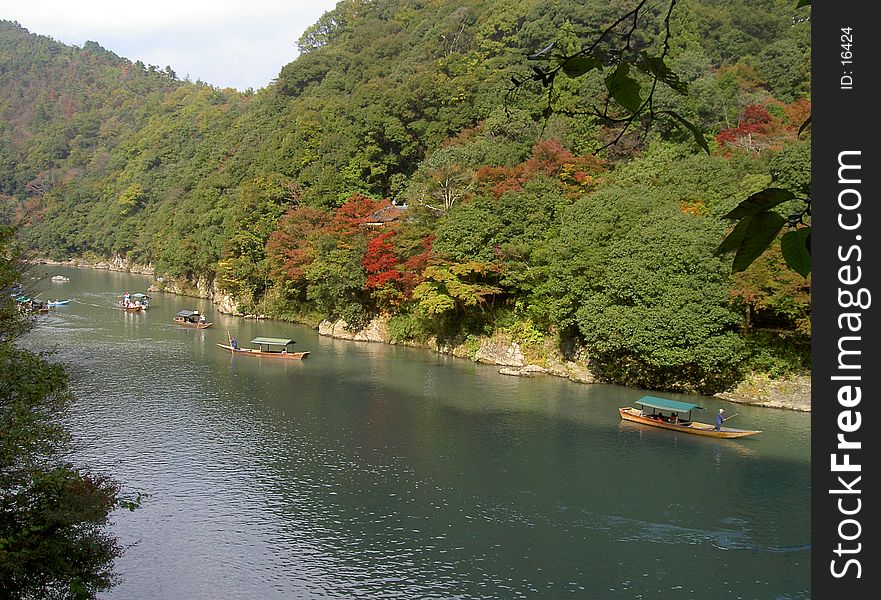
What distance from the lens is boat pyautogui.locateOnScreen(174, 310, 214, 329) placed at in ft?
106

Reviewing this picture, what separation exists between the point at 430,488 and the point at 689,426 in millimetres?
7145

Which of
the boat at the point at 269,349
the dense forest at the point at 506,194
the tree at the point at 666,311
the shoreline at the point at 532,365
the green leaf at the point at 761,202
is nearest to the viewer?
the green leaf at the point at 761,202

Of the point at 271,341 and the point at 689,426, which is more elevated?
the point at 271,341

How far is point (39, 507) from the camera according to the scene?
8.14 meters

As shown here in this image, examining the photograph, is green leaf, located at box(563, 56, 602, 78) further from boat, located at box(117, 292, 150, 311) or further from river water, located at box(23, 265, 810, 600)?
boat, located at box(117, 292, 150, 311)

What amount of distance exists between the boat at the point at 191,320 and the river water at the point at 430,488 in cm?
925

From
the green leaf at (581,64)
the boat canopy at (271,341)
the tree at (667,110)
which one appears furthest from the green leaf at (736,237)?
the boat canopy at (271,341)

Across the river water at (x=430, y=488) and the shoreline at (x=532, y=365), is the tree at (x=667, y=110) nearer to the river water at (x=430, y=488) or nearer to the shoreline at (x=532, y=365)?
the river water at (x=430, y=488)

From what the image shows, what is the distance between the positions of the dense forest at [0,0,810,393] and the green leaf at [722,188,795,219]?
367mm

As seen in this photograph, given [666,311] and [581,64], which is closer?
[581,64]

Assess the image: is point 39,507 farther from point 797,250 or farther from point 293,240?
point 293,240

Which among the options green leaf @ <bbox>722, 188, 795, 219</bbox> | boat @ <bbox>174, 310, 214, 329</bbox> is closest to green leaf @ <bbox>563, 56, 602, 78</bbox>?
green leaf @ <bbox>722, 188, 795, 219</bbox>

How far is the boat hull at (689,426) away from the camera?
54.5 feet

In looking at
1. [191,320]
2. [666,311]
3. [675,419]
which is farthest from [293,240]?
[675,419]
